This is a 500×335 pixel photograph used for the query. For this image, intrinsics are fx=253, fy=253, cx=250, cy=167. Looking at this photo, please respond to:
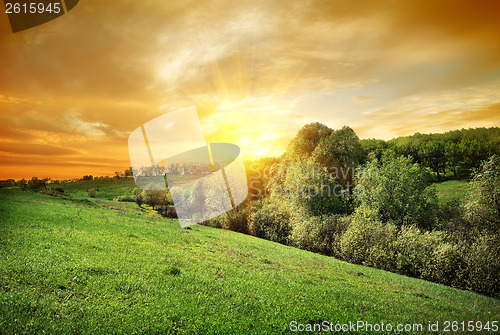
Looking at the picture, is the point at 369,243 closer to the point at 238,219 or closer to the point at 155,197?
the point at 238,219

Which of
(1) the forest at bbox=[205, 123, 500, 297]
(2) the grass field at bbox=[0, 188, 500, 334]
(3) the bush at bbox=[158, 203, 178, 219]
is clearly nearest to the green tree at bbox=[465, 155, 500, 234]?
(1) the forest at bbox=[205, 123, 500, 297]

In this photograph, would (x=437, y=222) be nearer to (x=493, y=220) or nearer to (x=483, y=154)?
(x=493, y=220)

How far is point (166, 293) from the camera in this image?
453 inches

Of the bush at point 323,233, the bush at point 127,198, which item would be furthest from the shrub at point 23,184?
the bush at point 323,233

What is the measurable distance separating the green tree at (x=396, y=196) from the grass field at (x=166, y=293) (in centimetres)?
2222

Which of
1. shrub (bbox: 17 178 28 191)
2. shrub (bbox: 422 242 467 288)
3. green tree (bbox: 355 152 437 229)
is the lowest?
shrub (bbox: 422 242 467 288)

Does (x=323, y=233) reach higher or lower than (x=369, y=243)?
lower

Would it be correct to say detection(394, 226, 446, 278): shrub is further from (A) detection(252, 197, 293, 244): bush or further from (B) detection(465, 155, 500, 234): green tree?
(A) detection(252, 197, 293, 244): bush

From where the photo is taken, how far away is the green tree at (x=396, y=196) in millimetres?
40062

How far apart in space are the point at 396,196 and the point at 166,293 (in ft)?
132

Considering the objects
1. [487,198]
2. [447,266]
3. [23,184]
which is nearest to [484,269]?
[447,266]

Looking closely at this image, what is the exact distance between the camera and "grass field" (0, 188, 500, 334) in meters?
9.17

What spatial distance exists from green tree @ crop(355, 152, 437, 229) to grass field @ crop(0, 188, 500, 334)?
22.2 meters

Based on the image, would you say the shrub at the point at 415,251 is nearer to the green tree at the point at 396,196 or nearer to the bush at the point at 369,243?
the bush at the point at 369,243
